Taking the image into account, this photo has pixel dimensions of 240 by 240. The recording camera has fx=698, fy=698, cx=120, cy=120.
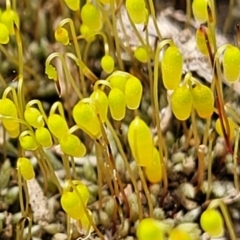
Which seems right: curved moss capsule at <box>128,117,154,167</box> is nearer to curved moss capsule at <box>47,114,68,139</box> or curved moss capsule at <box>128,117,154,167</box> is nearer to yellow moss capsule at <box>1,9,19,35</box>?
curved moss capsule at <box>47,114,68,139</box>

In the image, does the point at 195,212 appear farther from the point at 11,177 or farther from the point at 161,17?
the point at 161,17

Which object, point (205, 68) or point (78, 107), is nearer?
point (78, 107)

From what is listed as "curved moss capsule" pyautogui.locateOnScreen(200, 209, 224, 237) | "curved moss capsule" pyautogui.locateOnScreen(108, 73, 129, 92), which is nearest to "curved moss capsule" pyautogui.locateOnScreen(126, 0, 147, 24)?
"curved moss capsule" pyautogui.locateOnScreen(108, 73, 129, 92)

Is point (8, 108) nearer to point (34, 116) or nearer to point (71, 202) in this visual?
point (34, 116)

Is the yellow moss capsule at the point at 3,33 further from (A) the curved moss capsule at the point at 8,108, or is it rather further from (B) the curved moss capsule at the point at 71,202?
(B) the curved moss capsule at the point at 71,202

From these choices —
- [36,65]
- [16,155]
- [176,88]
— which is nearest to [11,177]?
[16,155]

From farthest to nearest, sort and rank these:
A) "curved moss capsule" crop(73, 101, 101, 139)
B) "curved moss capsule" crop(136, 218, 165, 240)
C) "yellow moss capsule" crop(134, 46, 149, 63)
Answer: "yellow moss capsule" crop(134, 46, 149, 63) → "curved moss capsule" crop(73, 101, 101, 139) → "curved moss capsule" crop(136, 218, 165, 240)

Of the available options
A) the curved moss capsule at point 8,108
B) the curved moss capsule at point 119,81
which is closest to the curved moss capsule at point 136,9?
the curved moss capsule at point 119,81
